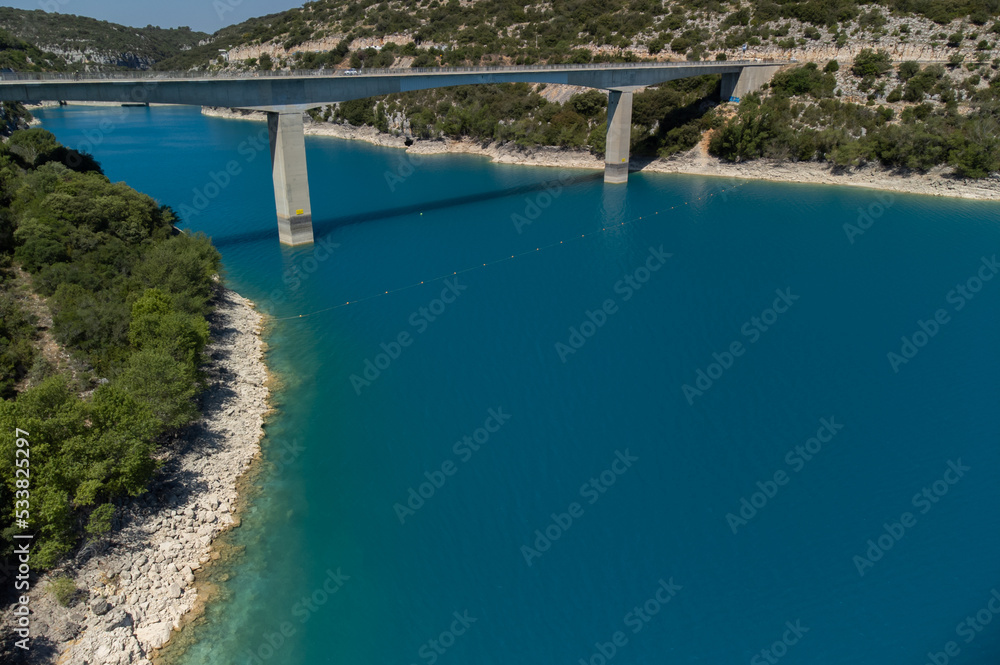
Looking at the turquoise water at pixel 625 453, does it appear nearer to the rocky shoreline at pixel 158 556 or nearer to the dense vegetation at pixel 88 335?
the rocky shoreline at pixel 158 556

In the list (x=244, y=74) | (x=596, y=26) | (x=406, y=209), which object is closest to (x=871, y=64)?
(x=596, y=26)

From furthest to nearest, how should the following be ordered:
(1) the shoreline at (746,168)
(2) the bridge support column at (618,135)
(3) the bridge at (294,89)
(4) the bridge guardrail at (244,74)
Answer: (2) the bridge support column at (618,135) → (1) the shoreline at (746,168) → (3) the bridge at (294,89) → (4) the bridge guardrail at (244,74)

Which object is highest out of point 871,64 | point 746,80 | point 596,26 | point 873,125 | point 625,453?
point 596,26

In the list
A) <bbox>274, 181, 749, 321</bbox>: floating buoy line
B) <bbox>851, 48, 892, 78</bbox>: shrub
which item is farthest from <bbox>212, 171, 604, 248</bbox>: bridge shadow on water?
<bbox>851, 48, 892, 78</bbox>: shrub

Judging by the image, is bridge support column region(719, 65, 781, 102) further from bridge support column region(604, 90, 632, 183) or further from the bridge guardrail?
bridge support column region(604, 90, 632, 183)

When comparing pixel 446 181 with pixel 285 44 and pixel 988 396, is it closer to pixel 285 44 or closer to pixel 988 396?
pixel 988 396

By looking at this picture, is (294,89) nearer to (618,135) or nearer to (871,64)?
(618,135)

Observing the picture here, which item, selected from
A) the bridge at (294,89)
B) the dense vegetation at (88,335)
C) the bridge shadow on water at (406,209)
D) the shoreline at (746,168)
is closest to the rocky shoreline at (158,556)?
the dense vegetation at (88,335)

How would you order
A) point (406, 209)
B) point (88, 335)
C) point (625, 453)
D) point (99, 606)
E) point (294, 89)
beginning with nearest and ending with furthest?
point (99, 606), point (625, 453), point (88, 335), point (294, 89), point (406, 209)
